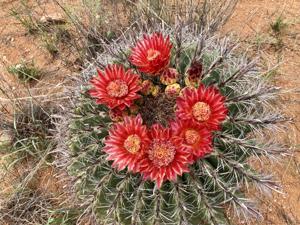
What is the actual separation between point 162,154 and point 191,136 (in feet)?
0.47

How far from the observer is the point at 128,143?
1.86 meters

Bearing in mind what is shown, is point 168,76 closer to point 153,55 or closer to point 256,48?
point 153,55

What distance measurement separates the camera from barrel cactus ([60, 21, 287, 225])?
1884mm

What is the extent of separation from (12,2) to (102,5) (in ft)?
2.48

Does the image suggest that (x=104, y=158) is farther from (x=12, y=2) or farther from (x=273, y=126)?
(x=12, y=2)

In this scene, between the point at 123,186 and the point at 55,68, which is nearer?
the point at 123,186

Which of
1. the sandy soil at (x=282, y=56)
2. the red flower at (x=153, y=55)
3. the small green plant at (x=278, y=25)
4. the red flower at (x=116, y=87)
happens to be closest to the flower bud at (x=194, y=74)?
the red flower at (x=153, y=55)

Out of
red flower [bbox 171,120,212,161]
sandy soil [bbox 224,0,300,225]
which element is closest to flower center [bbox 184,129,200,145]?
red flower [bbox 171,120,212,161]

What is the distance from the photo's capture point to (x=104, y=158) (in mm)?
2074

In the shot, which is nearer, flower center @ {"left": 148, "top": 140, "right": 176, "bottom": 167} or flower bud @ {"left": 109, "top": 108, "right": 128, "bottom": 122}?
flower center @ {"left": 148, "top": 140, "right": 176, "bottom": 167}

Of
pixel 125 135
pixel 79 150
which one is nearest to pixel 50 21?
pixel 79 150

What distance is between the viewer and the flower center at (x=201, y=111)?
6.18 feet

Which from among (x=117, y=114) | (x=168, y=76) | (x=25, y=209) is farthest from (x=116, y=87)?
(x=25, y=209)

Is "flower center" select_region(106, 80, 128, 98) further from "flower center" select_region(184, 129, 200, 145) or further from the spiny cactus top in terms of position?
"flower center" select_region(184, 129, 200, 145)
